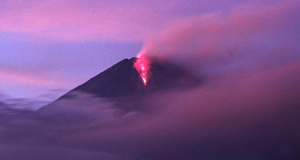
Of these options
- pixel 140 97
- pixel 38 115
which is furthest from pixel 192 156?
pixel 38 115

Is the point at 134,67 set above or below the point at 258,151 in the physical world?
above

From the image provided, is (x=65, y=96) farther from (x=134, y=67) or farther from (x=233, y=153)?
(x=233, y=153)

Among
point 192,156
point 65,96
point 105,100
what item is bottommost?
point 192,156

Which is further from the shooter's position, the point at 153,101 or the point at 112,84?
the point at 153,101

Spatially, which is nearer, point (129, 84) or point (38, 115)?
point (129, 84)

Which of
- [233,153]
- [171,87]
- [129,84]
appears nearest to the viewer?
[129,84]

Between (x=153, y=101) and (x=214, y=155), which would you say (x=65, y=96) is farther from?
(x=214, y=155)

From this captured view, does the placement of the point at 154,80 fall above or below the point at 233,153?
above

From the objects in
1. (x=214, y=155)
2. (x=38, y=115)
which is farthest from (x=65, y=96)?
(x=214, y=155)

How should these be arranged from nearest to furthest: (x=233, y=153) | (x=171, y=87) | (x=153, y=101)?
1. (x=153, y=101)
2. (x=171, y=87)
3. (x=233, y=153)

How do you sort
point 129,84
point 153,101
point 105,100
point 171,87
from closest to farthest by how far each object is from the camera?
point 129,84
point 105,100
point 153,101
point 171,87
